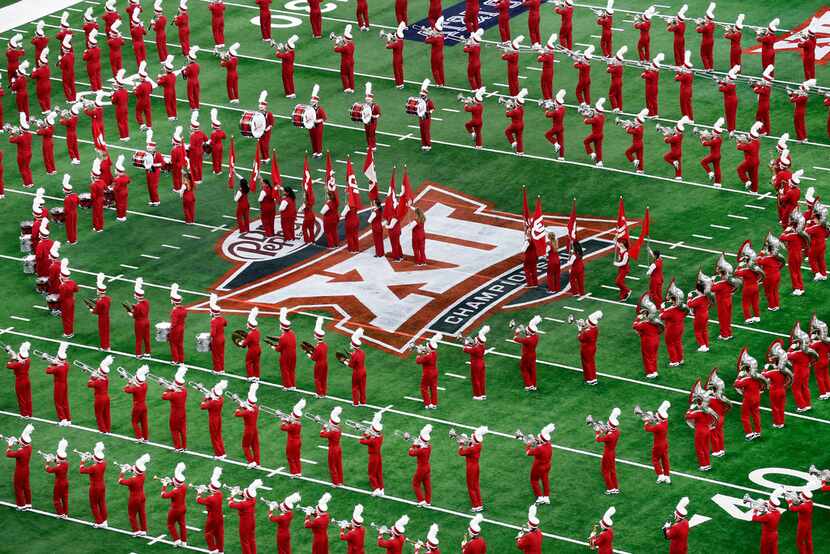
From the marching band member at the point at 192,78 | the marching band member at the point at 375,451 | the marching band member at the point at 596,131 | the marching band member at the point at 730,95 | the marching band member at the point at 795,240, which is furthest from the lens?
the marching band member at the point at 192,78

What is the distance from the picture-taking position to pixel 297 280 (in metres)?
43.6

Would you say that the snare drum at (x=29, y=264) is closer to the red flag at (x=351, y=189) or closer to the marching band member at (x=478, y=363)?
the red flag at (x=351, y=189)

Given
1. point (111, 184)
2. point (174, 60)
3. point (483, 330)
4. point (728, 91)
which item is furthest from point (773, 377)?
point (174, 60)

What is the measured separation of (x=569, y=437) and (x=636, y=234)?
8.09 metres

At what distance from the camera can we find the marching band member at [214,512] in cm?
3441

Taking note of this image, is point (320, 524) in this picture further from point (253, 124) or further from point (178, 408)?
point (253, 124)

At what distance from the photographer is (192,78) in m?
50.2

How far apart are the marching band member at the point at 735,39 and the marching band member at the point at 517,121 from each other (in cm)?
549

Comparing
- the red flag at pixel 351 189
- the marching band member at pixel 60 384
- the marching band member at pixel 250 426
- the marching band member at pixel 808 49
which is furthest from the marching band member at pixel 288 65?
the marching band member at pixel 250 426

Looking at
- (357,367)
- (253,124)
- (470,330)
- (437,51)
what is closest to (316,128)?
(253,124)

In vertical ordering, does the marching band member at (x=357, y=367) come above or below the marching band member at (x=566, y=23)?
below

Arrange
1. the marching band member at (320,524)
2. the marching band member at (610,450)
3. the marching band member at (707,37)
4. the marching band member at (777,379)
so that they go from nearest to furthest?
the marching band member at (320,524)
the marching band member at (610,450)
the marching band member at (777,379)
the marching band member at (707,37)

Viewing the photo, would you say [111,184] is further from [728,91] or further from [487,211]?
[728,91]

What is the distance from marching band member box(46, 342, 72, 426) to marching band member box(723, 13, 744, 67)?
18.7 metres
